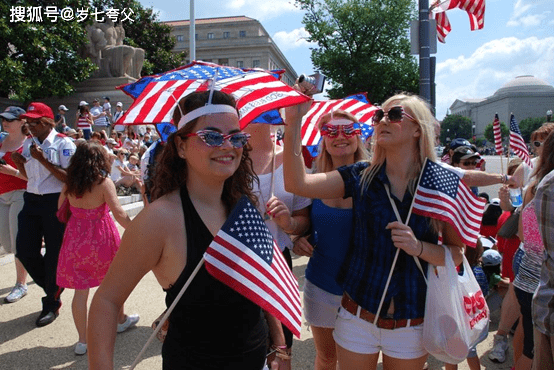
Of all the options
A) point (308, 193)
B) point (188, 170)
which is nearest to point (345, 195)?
point (308, 193)

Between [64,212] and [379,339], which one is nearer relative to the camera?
[379,339]

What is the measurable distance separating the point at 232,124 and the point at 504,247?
363 cm

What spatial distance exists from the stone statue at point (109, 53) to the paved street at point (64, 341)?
76.4ft

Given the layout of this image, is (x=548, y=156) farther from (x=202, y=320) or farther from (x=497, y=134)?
(x=497, y=134)

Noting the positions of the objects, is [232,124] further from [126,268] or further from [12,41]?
[12,41]

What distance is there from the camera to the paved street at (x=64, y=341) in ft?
12.3

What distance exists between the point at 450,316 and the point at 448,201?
0.58 metres

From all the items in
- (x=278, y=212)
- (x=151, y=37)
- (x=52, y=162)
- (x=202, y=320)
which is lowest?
(x=202, y=320)

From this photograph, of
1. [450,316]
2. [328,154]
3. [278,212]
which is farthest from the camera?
[328,154]

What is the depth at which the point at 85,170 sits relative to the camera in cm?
397

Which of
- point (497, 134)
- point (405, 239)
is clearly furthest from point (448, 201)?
point (497, 134)

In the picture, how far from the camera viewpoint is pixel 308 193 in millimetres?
2352

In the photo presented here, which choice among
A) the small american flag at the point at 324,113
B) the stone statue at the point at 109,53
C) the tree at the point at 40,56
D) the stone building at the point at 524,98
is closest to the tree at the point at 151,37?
the stone statue at the point at 109,53

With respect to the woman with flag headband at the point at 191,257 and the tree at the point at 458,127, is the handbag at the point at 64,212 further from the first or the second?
the tree at the point at 458,127
